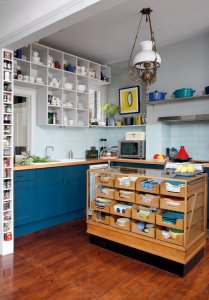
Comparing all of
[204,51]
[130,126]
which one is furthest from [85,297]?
[204,51]

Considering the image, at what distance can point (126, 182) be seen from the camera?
8.87 feet

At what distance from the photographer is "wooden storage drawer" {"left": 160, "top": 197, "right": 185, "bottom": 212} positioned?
233 centimetres

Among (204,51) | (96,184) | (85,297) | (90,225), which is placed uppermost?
(204,51)

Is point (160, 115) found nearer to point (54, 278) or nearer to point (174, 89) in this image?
point (174, 89)

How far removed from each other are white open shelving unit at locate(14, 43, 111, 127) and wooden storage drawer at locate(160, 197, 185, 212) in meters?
2.29

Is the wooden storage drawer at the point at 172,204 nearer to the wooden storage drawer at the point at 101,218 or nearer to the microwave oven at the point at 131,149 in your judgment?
the wooden storage drawer at the point at 101,218

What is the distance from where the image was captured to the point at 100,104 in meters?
5.30

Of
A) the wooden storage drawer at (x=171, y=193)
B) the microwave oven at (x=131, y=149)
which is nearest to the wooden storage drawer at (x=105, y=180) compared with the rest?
the wooden storage drawer at (x=171, y=193)

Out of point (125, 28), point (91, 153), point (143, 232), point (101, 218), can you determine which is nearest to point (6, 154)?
point (101, 218)

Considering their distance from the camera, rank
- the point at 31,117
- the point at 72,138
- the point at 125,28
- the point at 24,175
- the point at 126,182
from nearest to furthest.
A: the point at 126,182
the point at 24,175
the point at 125,28
the point at 31,117
the point at 72,138

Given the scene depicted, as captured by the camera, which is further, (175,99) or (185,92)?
(175,99)

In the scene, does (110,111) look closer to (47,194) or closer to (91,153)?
(91,153)

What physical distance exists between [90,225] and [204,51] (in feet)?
10.1

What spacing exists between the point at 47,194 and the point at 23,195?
39 cm
